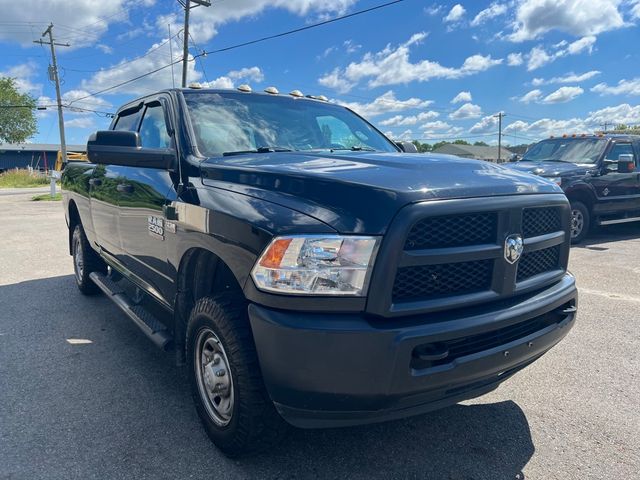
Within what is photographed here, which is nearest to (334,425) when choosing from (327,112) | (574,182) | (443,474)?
(443,474)

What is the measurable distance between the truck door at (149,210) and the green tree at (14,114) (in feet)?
194

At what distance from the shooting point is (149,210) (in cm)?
336

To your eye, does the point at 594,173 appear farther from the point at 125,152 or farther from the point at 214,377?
the point at 214,377

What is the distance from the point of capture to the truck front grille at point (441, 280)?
6.68 feet

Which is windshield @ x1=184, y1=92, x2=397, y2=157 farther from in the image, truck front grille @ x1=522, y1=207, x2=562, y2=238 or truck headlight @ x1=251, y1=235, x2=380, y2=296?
truck front grille @ x1=522, y1=207, x2=562, y2=238

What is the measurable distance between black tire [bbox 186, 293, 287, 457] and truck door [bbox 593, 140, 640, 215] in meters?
8.54

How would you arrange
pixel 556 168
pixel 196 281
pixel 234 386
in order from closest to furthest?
pixel 234 386 < pixel 196 281 < pixel 556 168

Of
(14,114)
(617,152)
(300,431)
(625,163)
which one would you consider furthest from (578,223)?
(14,114)

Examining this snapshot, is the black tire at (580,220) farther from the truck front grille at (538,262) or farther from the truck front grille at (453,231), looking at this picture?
the truck front grille at (453,231)

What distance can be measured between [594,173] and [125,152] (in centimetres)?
855

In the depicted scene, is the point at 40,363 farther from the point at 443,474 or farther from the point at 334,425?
the point at 443,474

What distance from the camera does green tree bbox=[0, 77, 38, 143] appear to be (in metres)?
54.2

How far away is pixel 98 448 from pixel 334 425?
53.5 inches

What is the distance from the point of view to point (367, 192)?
207 centimetres
